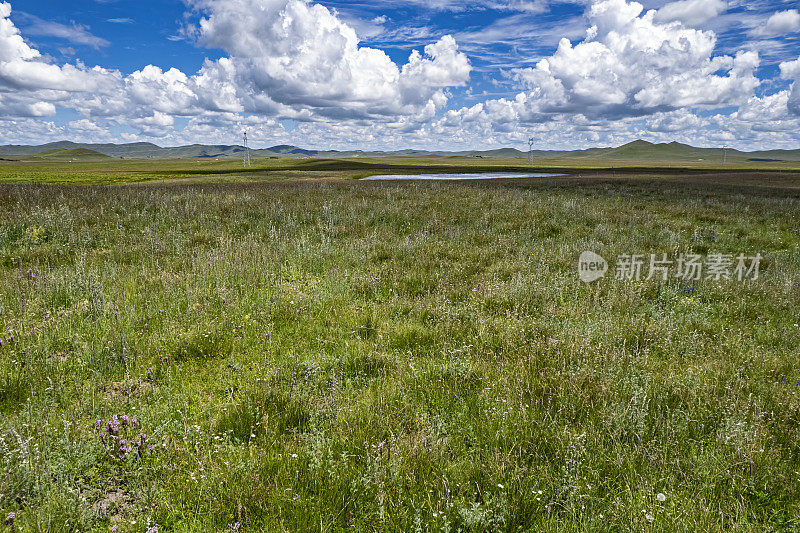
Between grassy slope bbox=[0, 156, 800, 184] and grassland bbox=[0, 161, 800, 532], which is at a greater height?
grassy slope bbox=[0, 156, 800, 184]

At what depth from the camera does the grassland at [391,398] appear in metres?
2.61

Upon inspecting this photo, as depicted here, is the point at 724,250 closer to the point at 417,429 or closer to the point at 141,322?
the point at 417,429

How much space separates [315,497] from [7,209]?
54.3 feet

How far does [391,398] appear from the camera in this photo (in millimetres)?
3672

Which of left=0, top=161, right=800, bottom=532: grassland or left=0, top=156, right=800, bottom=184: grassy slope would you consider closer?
left=0, top=161, right=800, bottom=532: grassland

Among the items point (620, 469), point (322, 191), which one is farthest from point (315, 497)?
point (322, 191)

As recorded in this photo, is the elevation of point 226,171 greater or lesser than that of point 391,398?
greater

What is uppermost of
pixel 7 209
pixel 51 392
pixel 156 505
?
pixel 7 209

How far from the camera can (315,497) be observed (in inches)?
105

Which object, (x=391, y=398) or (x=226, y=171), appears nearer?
(x=391, y=398)

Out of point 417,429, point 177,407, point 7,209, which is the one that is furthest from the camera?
point 7,209

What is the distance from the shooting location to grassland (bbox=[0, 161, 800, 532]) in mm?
2613

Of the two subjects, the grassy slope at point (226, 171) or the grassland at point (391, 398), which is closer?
the grassland at point (391, 398)

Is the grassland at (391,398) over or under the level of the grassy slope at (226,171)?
under
